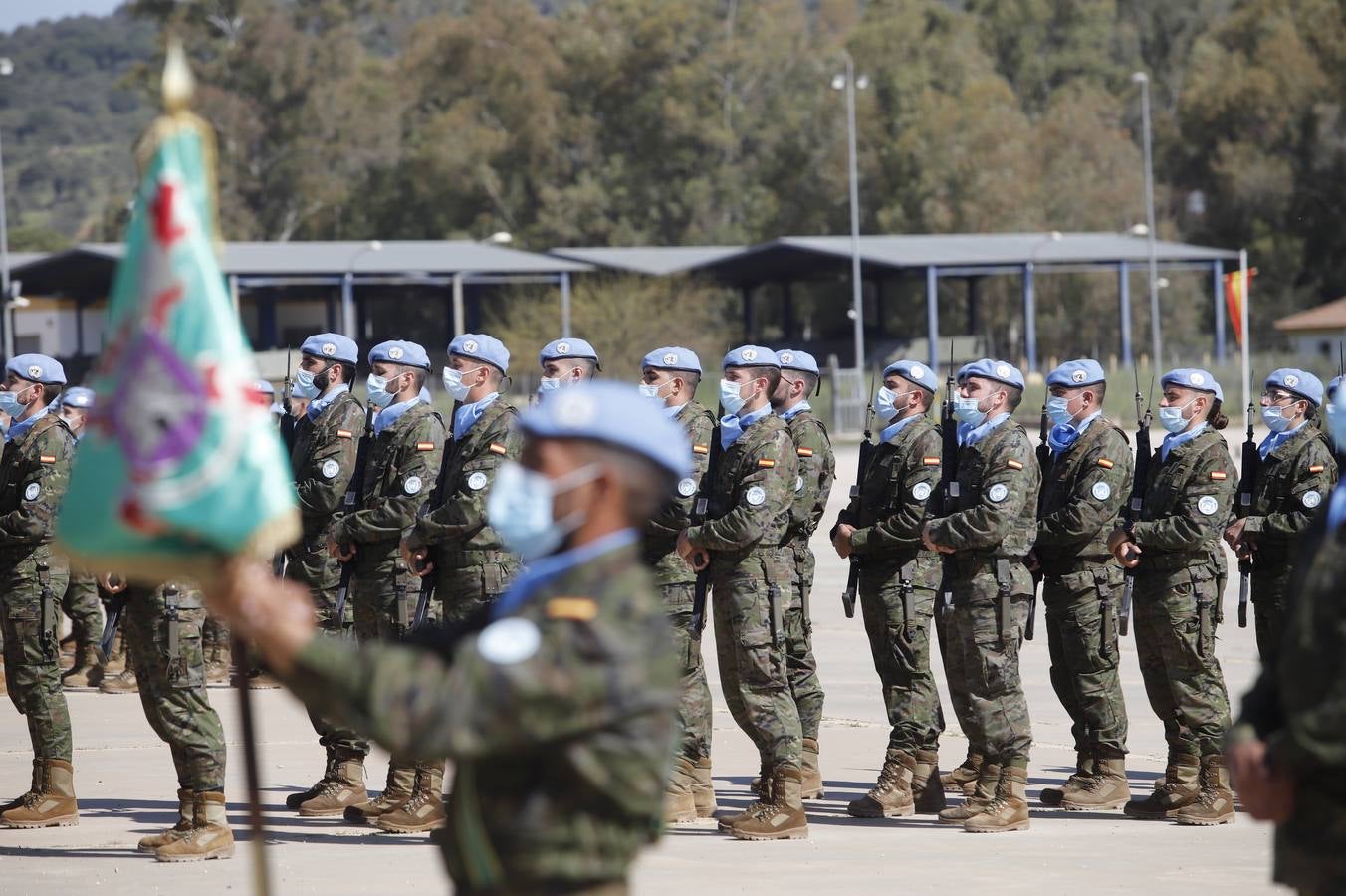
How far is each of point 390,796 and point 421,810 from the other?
29 cm

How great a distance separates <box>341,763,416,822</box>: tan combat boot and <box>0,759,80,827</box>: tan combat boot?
1.30m

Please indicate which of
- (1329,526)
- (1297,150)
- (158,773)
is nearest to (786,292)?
(1297,150)

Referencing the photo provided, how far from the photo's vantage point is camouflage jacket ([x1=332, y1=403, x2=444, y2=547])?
962cm

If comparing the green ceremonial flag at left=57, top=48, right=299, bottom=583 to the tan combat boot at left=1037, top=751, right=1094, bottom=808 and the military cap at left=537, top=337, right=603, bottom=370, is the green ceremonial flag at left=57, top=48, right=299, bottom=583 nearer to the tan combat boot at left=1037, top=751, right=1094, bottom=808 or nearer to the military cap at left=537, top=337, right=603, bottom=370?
the military cap at left=537, top=337, right=603, bottom=370

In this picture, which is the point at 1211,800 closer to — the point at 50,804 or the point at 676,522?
the point at 676,522

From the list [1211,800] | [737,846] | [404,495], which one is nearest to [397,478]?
[404,495]

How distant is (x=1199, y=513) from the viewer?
962 cm

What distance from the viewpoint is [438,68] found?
242 feet

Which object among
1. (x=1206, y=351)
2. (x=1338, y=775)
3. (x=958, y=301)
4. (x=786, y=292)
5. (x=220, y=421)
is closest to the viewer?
(x=220, y=421)

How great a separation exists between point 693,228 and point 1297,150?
20.5 m

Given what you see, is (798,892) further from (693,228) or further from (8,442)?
(693,228)

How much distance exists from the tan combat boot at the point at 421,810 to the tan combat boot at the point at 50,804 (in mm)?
1503

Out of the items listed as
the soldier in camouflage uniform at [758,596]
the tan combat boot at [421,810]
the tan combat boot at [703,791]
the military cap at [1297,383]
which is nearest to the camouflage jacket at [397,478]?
the tan combat boot at [421,810]

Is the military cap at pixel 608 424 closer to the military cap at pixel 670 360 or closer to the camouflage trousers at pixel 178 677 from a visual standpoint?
the camouflage trousers at pixel 178 677
